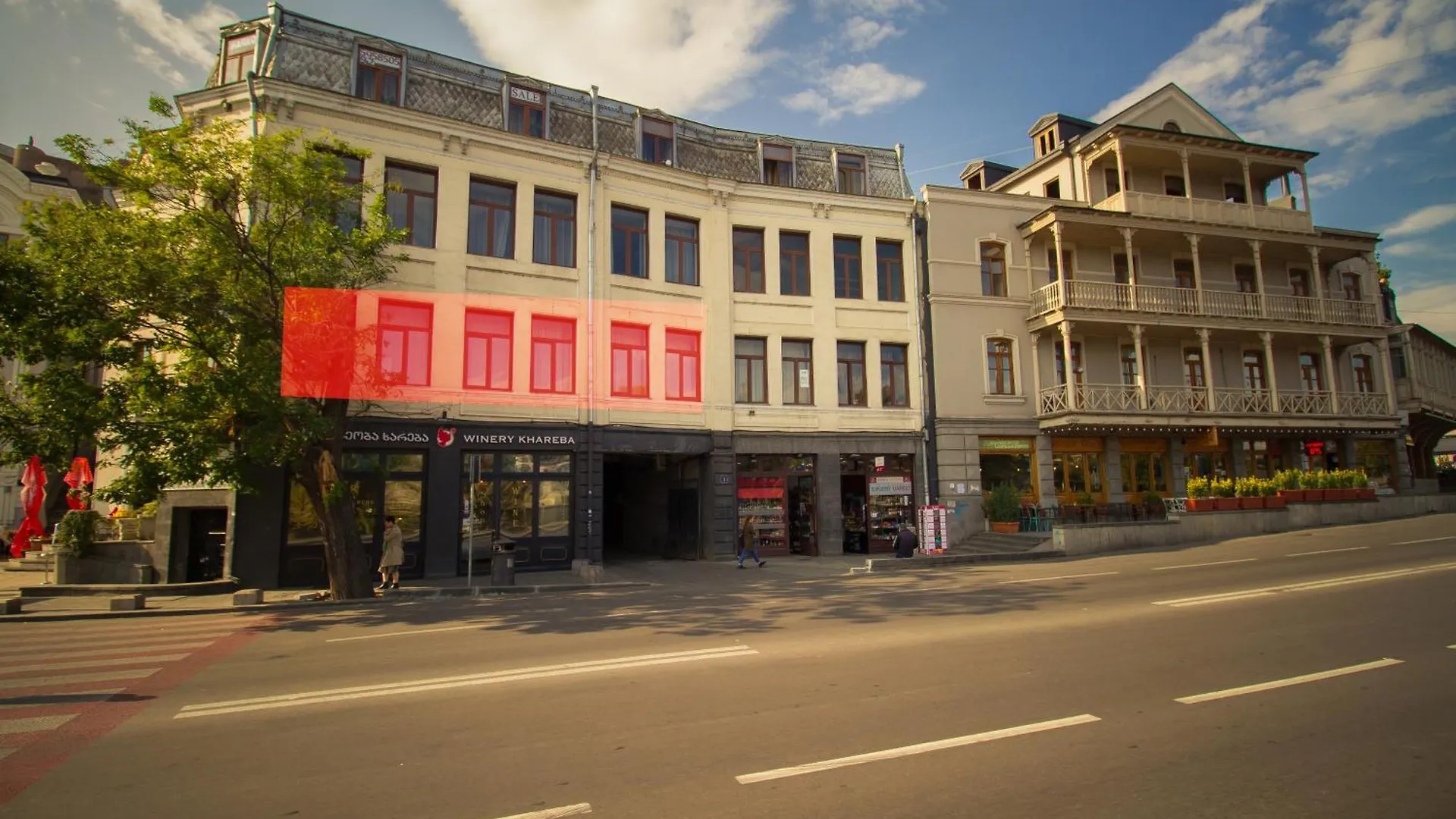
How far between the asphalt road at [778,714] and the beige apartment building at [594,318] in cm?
835

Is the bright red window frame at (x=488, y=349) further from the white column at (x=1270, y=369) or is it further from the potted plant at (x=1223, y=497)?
the white column at (x=1270, y=369)

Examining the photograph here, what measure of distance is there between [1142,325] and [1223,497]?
622 cm

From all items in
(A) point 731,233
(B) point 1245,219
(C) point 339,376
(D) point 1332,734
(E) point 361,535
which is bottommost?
(D) point 1332,734

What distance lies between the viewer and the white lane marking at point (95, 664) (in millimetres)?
8703

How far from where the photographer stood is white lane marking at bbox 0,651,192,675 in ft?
28.6

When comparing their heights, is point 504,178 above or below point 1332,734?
above

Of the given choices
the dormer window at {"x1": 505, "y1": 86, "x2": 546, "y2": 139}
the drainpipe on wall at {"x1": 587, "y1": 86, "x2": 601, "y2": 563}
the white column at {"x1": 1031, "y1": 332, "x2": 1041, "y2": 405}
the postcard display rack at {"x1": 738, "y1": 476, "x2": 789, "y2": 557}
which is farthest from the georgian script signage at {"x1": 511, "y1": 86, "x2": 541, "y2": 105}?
the white column at {"x1": 1031, "y1": 332, "x2": 1041, "y2": 405}

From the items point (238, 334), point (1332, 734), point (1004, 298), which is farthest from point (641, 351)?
point (1332, 734)

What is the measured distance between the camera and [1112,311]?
24875 millimetres

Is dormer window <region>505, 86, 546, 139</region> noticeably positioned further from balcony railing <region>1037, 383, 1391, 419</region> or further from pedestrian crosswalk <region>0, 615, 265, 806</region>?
balcony railing <region>1037, 383, 1391, 419</region>

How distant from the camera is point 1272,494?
23.4 m

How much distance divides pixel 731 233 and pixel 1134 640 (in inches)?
707

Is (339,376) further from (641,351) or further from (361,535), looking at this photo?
(641,351)

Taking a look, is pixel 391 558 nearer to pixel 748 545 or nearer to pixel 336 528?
pixel 336 528
